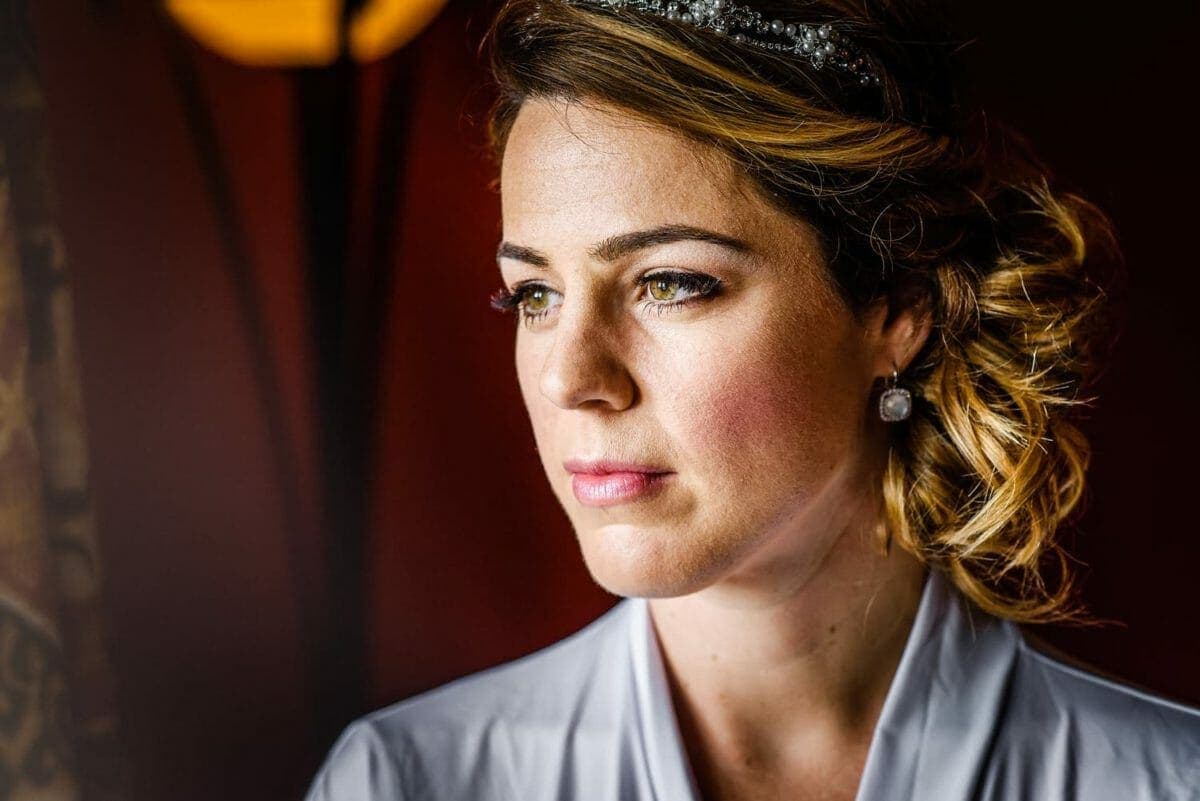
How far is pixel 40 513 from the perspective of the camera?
2.83ft

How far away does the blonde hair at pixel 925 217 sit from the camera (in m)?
0.84

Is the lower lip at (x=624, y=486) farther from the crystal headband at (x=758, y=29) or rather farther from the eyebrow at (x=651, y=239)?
the crystal headband at (x=758, y=29)

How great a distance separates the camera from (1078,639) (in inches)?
Result: 46.8

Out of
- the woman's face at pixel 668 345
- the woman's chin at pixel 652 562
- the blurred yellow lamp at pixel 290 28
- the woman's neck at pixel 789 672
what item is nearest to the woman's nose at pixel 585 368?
the woman's face at pixel 668 345

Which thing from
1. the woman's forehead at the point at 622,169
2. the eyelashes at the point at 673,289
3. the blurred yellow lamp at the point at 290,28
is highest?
the blurred yellow lamp at the point at 290,28

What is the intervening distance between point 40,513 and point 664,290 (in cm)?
51

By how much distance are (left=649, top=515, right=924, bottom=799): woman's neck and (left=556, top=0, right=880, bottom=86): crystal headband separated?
407 millimetres

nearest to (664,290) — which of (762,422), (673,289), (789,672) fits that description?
(673,289)

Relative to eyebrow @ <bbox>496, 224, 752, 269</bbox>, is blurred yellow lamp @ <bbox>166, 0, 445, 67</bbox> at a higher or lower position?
higher

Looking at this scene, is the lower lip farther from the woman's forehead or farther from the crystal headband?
the crystal headband

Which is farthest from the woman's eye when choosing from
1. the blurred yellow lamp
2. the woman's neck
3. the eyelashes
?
the blurred yellow lamp

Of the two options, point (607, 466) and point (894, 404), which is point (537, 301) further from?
point (894, 404)

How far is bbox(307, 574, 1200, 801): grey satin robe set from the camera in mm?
926

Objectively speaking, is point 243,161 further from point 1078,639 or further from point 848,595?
point 1078,639
